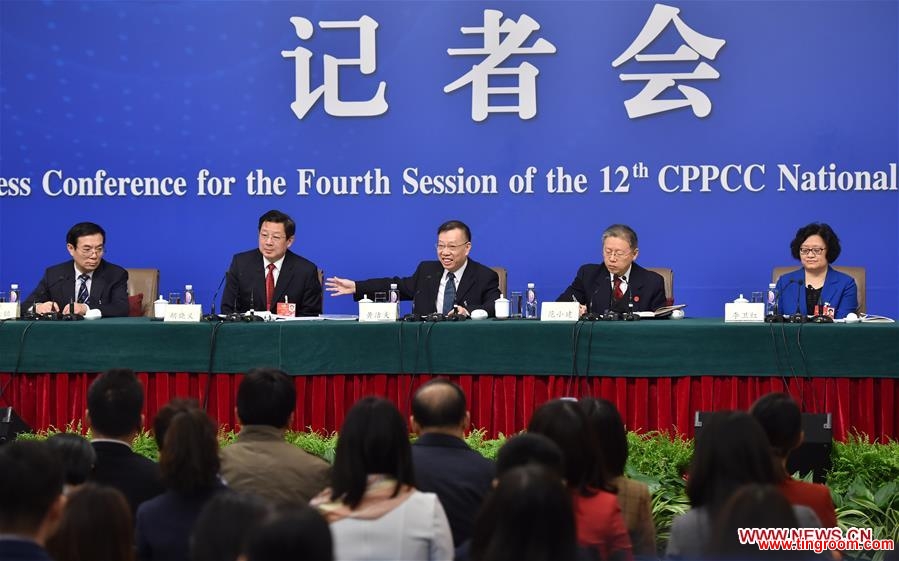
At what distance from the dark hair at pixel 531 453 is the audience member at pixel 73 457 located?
0.89 metres

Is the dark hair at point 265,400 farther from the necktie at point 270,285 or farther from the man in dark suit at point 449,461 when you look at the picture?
the necktie at point 270,285

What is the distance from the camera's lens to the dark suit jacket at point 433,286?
5566 mm

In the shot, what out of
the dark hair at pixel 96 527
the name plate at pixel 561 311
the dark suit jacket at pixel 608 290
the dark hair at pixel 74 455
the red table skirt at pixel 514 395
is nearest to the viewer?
the dark hair at pixel 96 527

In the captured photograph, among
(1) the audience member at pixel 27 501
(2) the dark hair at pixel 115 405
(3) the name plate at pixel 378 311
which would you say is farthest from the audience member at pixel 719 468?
(3) the name plate at pixel 378 311

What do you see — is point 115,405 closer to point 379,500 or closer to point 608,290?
point 379,500

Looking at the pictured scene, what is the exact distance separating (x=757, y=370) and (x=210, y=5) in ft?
13.2

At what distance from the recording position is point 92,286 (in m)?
5.69

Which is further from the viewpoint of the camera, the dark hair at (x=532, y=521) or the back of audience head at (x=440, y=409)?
the back of audience head at (x=440, y=409)

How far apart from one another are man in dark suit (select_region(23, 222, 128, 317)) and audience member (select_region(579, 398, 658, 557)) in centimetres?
350

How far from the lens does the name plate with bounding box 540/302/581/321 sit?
4750mm

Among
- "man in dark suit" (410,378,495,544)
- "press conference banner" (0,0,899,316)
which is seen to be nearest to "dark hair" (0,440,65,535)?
"man in dark suit" (410,378,495,544)

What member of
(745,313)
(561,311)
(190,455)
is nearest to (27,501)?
(190,455)

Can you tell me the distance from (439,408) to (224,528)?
1029 mm

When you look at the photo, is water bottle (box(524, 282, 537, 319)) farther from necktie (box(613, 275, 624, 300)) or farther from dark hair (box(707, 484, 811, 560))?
dark hair (box(707, 484, 811, 560))
